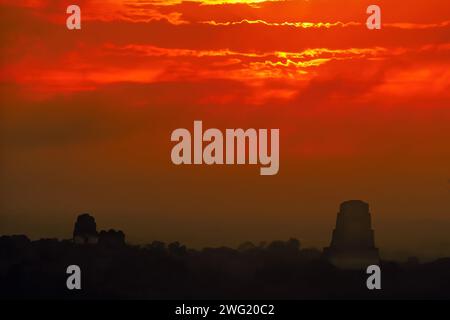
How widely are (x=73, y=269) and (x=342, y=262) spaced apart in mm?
6191

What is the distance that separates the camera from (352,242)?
26.1 m

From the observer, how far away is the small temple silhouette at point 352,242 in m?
23.2

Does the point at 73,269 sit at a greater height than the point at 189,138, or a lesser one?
lesser

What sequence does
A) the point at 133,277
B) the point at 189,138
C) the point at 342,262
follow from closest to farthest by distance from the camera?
the point at 189,138
the point at 133,277
the point at 342,262

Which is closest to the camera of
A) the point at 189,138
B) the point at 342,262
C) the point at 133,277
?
the point at 189,138

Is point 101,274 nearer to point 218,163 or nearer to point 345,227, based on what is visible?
point 218,163

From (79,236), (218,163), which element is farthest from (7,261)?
(218,163)

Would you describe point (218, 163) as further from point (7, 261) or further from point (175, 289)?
point (7, 261)

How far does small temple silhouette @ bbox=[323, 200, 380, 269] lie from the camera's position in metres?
23.2

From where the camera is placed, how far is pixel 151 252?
23062 millimetres

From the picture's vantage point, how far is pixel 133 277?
869 inches

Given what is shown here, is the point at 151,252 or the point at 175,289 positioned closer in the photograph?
the point at 175,289

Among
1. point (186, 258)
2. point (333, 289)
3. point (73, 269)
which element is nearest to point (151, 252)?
point (186, 258)

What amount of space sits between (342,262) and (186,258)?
351 cm
